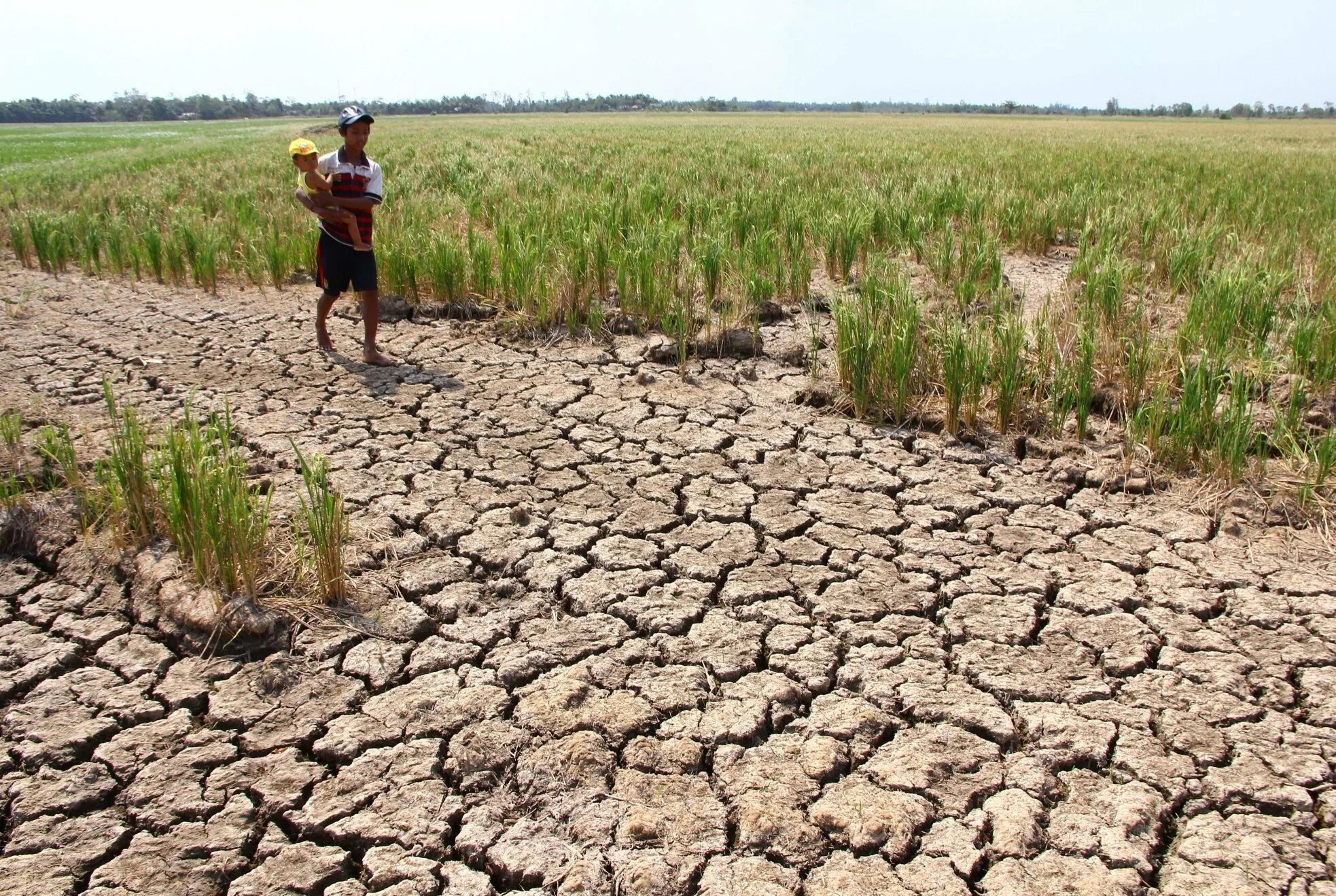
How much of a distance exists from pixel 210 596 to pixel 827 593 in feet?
6.45

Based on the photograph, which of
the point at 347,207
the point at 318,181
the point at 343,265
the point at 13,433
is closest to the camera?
the point at 13,433

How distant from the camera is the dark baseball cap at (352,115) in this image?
15.3 feet

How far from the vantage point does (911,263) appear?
270 inches

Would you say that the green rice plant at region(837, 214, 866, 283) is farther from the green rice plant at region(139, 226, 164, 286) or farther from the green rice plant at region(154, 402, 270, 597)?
the green rice plant at region(139, 226, 164, 286)

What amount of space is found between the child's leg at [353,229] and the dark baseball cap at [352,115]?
450 mm

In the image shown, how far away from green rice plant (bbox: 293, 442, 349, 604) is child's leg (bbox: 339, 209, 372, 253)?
2.32 meters

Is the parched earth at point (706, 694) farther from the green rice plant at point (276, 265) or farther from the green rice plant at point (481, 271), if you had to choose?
the green rice plant at point (276, 265)

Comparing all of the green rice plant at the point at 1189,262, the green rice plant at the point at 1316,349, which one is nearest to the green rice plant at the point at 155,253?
the green rice plant at the point at 1189,262

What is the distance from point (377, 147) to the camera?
2172 centimetres

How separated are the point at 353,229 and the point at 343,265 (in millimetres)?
271

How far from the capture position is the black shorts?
5086 mm

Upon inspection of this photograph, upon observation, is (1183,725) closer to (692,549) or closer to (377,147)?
(692,549)

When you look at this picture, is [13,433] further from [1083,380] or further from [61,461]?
[1083,380]

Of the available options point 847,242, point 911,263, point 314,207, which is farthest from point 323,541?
point 911,263
